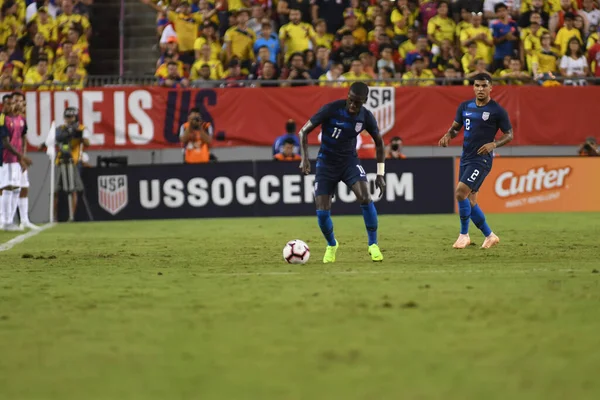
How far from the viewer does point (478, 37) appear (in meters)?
24.5

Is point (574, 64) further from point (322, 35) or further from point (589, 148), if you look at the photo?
point (322, 35)

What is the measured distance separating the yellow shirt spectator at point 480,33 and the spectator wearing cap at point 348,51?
7.75 ft

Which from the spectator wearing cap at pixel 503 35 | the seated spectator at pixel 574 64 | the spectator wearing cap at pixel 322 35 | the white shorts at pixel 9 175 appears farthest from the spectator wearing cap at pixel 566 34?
the white shorts at pixel 9 175

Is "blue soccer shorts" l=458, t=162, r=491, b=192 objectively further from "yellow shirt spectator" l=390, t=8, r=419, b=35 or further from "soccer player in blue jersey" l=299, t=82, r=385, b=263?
"yellow shirt spectator" l=390, t=8, r=419, b=35

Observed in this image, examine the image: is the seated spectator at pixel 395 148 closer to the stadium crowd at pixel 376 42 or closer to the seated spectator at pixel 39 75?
the stadium crowd at pixel 376 42

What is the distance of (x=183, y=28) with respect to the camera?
25.2 meters

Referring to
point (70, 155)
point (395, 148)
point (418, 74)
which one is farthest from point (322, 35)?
point (70, 155)

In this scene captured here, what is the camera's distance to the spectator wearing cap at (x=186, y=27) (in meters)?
25.2

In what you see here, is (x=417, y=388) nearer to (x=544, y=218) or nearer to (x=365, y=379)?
(x=365, y=379)

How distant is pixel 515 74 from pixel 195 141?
7.43 metres

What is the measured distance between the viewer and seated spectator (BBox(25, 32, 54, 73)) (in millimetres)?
25312

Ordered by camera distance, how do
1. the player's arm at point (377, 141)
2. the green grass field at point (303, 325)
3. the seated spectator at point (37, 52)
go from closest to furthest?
the green grass field at point (303, 325)
the player's arm at point (377, 141)
the seated spectator at point (37, 52)

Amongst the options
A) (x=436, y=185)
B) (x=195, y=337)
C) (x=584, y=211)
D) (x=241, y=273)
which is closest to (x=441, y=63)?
(x=436, y=185)

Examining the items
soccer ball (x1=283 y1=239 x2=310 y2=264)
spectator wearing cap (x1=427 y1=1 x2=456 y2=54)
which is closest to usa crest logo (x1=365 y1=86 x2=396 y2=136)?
spectator wearing cap (x1=427 y1=1 x2=456 y2=54)
